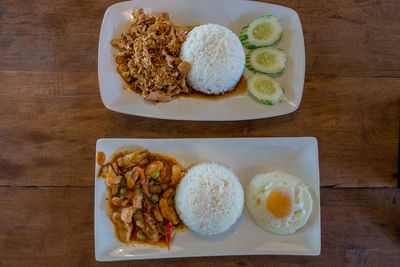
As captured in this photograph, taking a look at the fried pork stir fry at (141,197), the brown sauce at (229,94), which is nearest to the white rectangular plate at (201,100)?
the brown sauce at (229,94)

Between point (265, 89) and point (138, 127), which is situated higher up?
point (265, 89)

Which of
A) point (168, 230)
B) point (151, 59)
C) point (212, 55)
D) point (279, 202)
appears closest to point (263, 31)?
point (212, 55)

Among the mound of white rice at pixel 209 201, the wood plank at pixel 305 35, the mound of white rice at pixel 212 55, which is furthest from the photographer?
the wood plank at pixel 305 35

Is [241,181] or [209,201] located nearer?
[209,201]

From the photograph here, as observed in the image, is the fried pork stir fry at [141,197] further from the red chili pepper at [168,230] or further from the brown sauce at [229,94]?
the brown sauce at [229,94]

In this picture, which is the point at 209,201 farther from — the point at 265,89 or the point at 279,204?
the point at 265,89

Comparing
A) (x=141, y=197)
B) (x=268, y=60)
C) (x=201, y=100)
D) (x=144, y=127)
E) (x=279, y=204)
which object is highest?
(x=268, y=60)

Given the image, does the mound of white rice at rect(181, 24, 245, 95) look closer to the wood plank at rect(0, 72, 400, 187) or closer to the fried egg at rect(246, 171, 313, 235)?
the wood plank at rect(0, 72, 400, 187)
